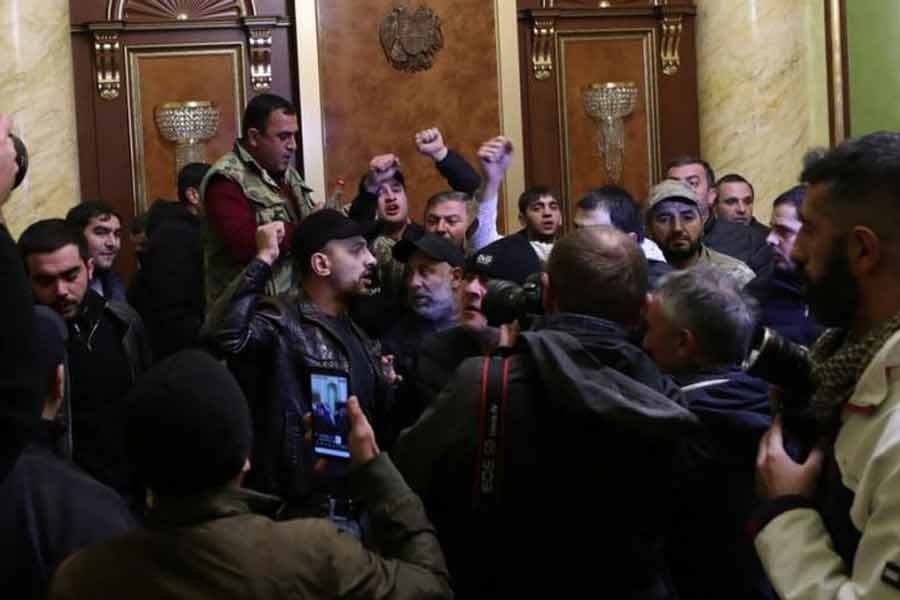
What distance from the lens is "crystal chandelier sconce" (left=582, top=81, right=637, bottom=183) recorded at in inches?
374

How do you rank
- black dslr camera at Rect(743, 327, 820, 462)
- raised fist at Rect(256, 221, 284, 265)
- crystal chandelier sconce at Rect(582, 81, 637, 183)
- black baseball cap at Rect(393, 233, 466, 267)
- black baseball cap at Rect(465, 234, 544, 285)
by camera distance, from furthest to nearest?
crystal chandelier sconce at Rect(582, 81, 637, 183), black baseball cap at Rect(393, 233, 466, 267), black baseball cap at Rect(465, 234, 544, 285), raised fist at Rect(256, 221, 284, 265), black dslr camera at Rect(743, 327, 820, 462)

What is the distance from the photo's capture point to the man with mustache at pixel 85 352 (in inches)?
190

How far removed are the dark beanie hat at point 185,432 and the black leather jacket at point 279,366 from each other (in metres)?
1.77

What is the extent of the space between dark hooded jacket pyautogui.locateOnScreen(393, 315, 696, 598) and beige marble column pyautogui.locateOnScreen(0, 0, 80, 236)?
225 inches

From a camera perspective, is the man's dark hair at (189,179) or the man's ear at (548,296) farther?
the man's dark hair at (189,179)

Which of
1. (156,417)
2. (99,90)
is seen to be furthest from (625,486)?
(99,90)

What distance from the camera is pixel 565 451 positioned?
Answer: 291 cm

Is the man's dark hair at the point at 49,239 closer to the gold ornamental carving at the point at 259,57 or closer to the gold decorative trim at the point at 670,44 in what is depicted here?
the gold ornamental carving at the point at 259,57

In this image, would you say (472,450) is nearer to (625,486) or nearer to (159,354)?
(625,486)

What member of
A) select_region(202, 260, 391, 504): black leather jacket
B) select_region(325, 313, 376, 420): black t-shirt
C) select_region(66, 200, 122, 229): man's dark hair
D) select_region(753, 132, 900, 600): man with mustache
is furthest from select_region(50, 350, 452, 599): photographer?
select_region(66, 200, 122, 229): man's dark hair

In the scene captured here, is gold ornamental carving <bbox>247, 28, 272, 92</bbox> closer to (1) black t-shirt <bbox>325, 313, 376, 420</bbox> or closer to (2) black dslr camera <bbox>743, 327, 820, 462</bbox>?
(1) black t-shirt <bbox>325, 313, 376, 420</bbox>

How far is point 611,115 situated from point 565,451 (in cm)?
686

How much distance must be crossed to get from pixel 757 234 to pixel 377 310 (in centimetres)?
236

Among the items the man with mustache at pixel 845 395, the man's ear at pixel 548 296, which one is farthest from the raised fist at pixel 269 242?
the man with mustache at pixel 845 395
